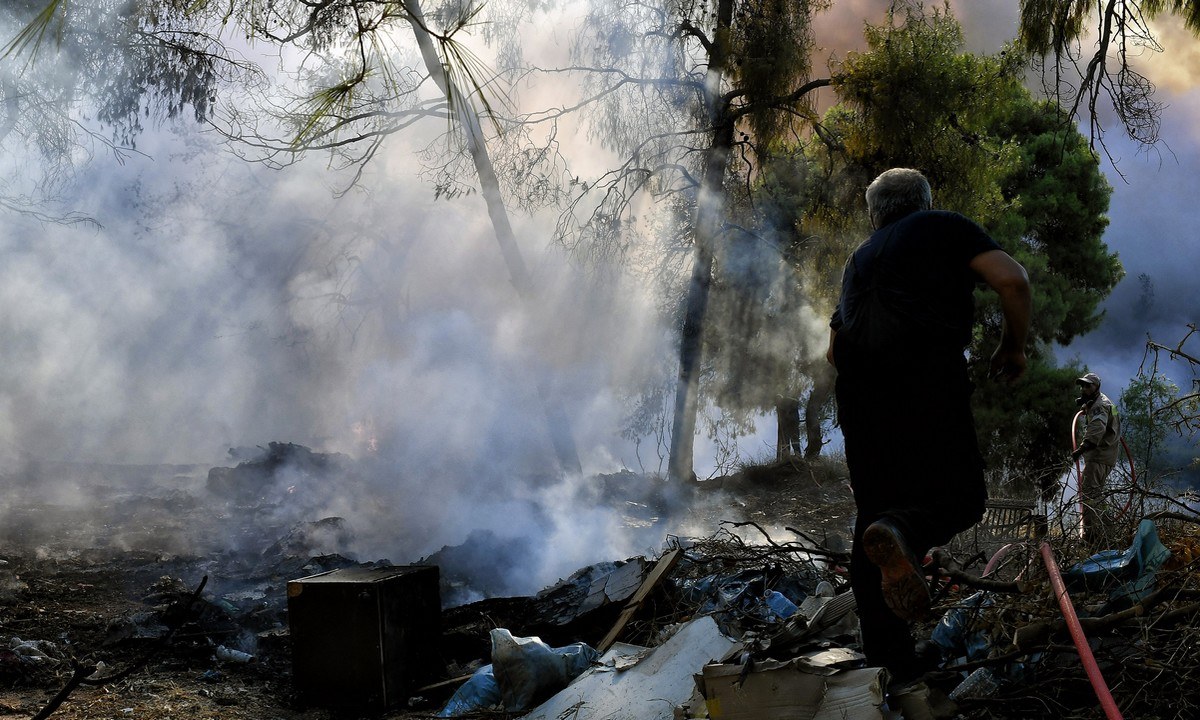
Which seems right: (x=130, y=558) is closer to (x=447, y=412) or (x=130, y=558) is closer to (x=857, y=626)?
(x=447, y=412)

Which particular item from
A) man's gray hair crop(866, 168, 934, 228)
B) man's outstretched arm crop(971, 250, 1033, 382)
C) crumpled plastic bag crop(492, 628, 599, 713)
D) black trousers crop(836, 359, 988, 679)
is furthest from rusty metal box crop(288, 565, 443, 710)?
man's outstretched arm crop(971, 250, 1033, 382)

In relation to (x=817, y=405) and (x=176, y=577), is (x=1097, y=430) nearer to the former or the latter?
(x=817, y=405)

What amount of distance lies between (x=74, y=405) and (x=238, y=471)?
526 centimetres

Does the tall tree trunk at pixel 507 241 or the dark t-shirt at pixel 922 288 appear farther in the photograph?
the tall tree trunk at pixel 507 241

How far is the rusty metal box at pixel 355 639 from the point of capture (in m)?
4.14

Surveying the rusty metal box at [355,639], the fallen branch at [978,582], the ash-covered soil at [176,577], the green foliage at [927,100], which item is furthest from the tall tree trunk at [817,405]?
the fallen branch at [978,582]

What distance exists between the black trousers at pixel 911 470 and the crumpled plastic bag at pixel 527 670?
1.70m

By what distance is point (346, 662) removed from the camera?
13.8 feet

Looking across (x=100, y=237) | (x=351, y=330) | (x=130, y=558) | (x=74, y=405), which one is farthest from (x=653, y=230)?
(x=74, y=405)

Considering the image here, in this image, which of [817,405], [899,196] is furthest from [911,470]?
[817,405]

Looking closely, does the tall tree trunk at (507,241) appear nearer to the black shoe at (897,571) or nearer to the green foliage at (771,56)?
the green foliage at (771,56)

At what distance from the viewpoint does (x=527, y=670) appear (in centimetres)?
376

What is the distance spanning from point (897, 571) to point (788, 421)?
523 inches

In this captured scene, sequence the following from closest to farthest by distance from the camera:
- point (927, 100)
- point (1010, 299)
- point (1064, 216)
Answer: point (1010, 299) < point (927, 100) < point (1064, 216)
